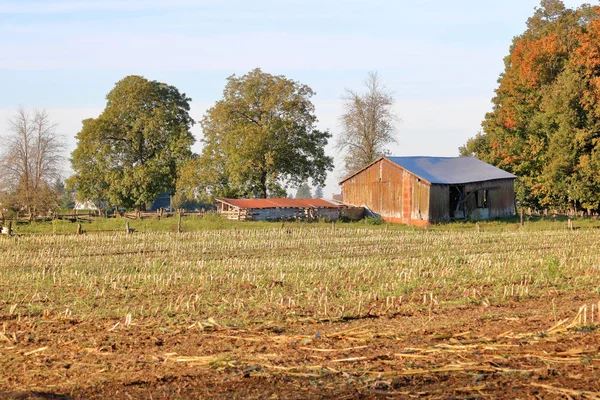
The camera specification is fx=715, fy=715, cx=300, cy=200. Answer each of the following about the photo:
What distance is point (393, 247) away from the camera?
3231 cm

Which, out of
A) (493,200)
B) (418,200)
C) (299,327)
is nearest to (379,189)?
(418,200)

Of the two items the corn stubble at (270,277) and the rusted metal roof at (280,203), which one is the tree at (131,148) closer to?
the rusted metal roof at (280,203)

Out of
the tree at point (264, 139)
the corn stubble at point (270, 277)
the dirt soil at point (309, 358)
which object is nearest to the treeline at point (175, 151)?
the tree at point (264, 139)

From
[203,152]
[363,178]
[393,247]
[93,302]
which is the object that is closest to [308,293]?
[93,302]

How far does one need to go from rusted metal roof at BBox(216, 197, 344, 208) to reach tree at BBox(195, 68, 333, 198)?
4011mm

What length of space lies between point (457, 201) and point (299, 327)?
4427 centimetres

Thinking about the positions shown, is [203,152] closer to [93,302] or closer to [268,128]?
[268,128]

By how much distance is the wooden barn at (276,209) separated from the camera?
181 ft

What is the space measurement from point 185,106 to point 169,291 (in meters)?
56.0

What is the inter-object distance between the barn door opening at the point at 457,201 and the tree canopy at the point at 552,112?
802cm

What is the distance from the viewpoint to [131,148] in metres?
69.0

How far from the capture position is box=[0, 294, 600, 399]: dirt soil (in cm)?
930

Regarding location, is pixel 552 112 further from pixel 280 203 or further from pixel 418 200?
pixel 280 203

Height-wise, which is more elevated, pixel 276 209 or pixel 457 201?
pixel 457 201
